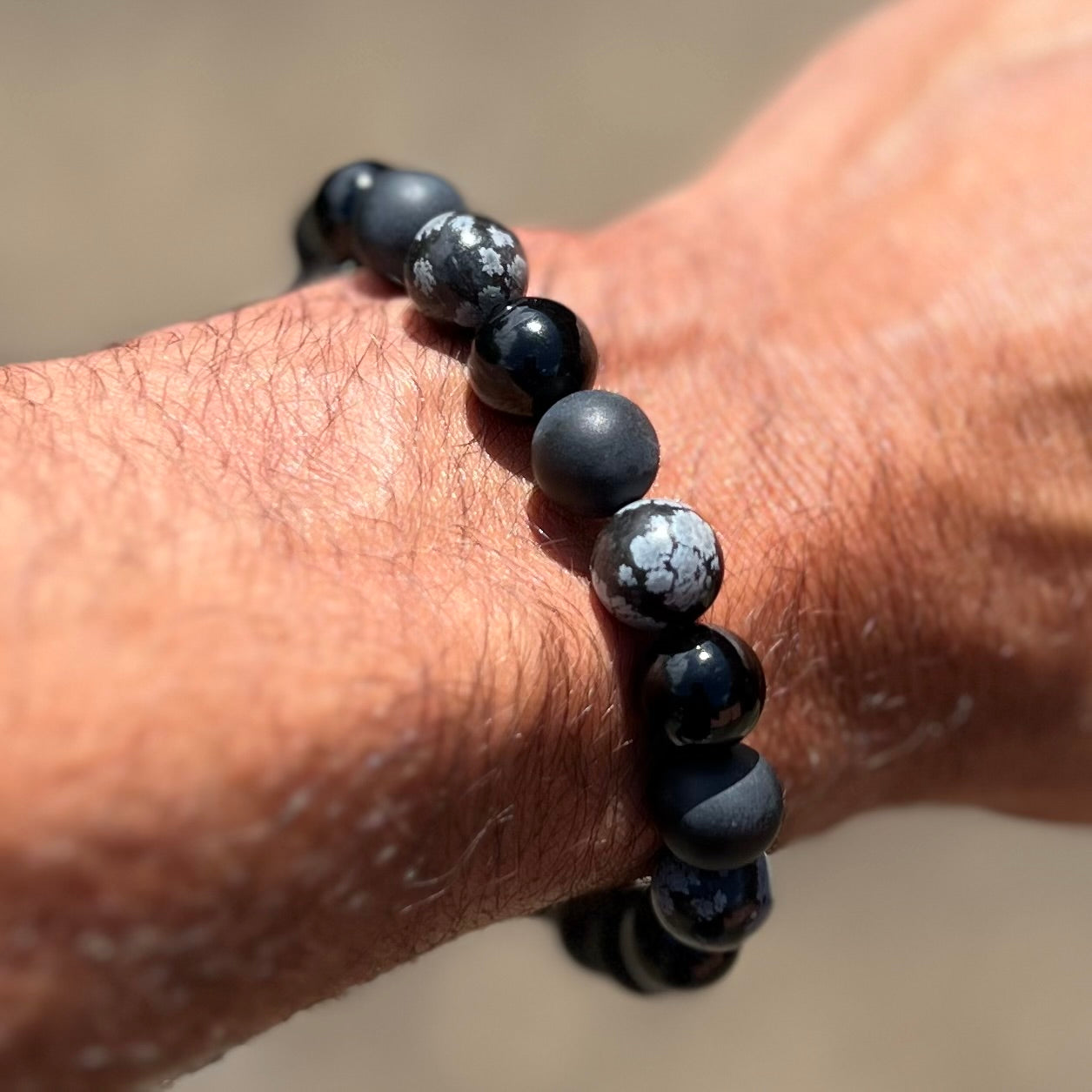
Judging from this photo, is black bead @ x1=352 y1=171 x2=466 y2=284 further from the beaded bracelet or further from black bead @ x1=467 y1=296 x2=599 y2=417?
black bead @ x1=467 y1=296 x2=599 y2=417

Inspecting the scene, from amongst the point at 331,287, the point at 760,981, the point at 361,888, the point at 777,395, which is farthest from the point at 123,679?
the point at 760,981

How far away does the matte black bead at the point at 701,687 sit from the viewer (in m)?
0.94

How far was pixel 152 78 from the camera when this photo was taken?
2789 millimetres

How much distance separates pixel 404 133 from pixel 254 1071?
1905 millimetres

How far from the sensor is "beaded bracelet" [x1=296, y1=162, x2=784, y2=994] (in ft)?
3.10

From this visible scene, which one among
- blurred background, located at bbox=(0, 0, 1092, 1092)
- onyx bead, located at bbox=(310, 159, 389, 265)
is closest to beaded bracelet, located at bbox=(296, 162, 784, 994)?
onyx bead, located at bbox=(310, 159, 389, 265)

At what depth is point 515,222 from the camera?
9.21ft

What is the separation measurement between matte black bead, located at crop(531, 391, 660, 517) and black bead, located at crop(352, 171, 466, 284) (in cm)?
26

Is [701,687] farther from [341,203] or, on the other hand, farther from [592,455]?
[341,203]

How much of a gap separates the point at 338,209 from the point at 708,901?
28.1 inches

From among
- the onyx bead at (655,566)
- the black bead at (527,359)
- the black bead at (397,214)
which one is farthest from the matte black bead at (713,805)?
the black bead at (397,214)

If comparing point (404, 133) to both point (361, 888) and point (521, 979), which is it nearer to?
point (521, 979)

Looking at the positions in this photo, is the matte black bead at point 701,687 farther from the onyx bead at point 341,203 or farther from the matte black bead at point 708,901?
the onyx bead at point 341,203

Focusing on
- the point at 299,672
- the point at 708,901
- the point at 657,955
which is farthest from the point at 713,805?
the point at 299,672
